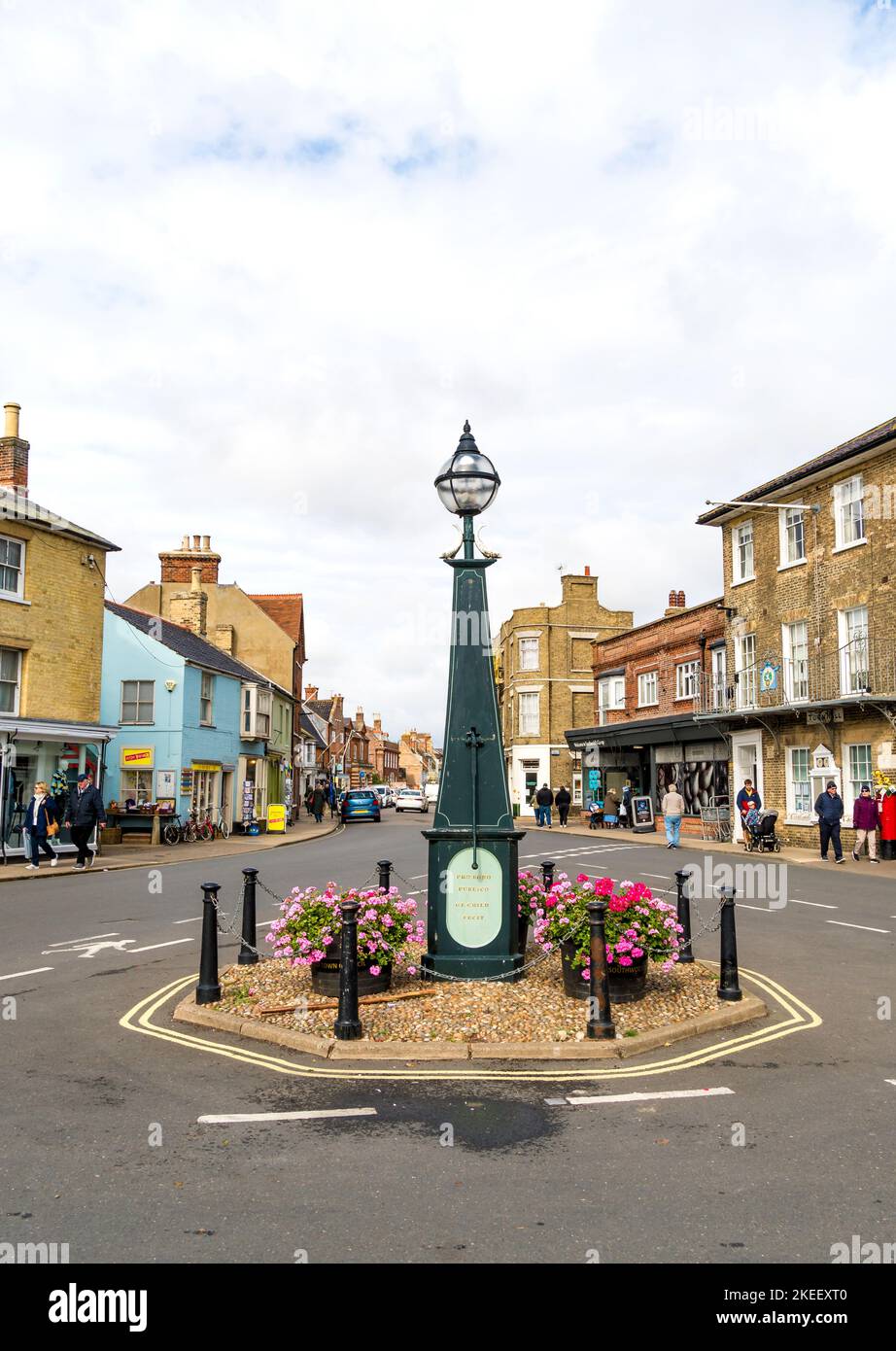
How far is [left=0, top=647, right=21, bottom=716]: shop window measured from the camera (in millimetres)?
22812

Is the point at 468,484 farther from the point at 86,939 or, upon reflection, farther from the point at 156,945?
the point at 86,939

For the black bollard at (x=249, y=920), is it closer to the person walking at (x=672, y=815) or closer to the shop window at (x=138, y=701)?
the person walking at (x=672, y=815)

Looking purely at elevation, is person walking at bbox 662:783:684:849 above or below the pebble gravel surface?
above

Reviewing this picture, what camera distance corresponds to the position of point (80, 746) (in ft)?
81.9

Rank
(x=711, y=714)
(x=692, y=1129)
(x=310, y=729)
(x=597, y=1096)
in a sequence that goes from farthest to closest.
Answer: (x=310, y=729) → (x=711, y=714) → (x=597, y=1096) → (x=692, y=1129)

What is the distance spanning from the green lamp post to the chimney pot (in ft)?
66.2

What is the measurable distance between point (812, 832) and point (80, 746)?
19510 millimetres

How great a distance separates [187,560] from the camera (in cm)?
4419

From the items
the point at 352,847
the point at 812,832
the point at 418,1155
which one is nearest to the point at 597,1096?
the point at 418,1155

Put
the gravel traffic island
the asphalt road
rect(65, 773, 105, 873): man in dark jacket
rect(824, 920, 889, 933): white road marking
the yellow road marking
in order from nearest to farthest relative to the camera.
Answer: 1. the asphalt road
2. the yellow road marking
3. the gravel traffic island
4. rect(824, 920, 889, 933): white road marking
5. rect(65, 773, 105, 873): man in dark jacket

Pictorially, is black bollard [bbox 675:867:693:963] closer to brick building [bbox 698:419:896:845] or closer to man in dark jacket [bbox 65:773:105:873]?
man in dark jacket [bbox 65:773:105:873]

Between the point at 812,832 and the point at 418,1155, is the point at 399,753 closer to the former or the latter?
the point at 812,832

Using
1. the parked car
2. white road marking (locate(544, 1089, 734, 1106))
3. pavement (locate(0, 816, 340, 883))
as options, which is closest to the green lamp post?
white road marking (locate(544, 1089, 734, 1106))

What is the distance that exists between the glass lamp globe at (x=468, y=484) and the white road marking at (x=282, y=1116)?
5405 mm
